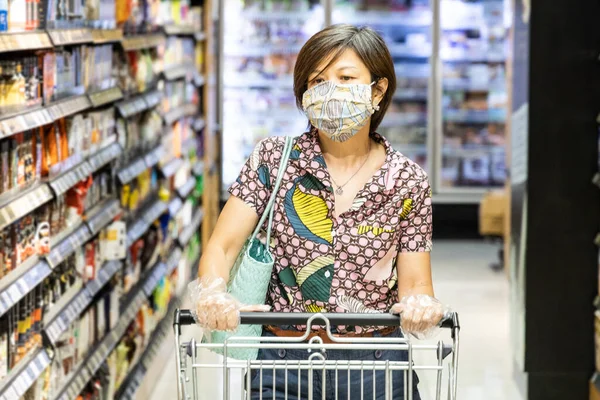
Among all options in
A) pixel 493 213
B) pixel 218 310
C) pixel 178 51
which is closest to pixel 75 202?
pixel 218 310

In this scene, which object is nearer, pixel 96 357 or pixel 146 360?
pixel 96 357

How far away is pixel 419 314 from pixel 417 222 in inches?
12.5

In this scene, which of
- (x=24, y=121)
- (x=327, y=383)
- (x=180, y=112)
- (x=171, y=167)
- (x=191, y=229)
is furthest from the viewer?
(x=191, y=229)

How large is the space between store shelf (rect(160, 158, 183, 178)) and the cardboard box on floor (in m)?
2.91

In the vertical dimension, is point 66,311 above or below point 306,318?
below

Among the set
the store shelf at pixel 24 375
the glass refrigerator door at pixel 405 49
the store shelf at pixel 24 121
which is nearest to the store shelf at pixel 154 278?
the store shelf at pixel 24 375

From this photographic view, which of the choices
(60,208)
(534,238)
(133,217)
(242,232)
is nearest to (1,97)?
(60,208)

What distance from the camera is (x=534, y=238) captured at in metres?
5.63

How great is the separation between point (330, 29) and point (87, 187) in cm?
243

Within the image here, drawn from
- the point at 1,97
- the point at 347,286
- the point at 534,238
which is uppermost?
the point at 1,97

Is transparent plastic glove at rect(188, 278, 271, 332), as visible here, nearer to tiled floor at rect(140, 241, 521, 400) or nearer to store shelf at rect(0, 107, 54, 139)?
store shelf at rect(0, 107, 54, 139)

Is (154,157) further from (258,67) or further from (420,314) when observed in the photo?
(258,67)

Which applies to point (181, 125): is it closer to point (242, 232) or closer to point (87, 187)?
point (87, 187)

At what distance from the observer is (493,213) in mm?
9477
